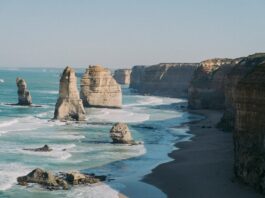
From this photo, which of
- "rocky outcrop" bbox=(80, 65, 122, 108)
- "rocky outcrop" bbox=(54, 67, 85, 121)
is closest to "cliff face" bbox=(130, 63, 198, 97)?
"rocky outcrop" bbox=(80, 65, 122, 108)

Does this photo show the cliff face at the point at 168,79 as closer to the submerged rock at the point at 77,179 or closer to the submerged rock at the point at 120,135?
the submerged rock at the point at 120,135

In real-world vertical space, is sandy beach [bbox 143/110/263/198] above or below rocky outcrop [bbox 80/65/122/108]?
below

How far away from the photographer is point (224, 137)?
50719mm

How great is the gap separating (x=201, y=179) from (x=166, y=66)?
11373cm

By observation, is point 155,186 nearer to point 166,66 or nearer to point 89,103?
point 89,103

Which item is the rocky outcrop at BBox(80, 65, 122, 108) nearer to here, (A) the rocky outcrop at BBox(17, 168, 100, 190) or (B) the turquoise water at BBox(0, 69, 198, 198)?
(B) the turquoise water at BBox(0, 69, 198, 198)

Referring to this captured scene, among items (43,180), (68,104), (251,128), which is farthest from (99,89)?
(251,128)

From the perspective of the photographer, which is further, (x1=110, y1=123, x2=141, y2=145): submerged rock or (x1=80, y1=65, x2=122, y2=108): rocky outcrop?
(x1=80, y1=65, x2=122, y2=108): rocky outcrop

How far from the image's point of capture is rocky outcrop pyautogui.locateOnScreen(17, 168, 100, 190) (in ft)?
94.8

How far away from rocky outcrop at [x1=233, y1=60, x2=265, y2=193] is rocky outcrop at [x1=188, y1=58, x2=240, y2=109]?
53.1 m

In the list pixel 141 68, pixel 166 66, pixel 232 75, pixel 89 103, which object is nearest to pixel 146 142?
pixel 232 75

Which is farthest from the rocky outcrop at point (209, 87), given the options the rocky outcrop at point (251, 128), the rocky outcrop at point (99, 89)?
the rocky outcrop at point (251, 128)

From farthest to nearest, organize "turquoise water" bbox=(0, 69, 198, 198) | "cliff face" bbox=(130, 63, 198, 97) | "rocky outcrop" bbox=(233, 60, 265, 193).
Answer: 1. "cliff face" bbox=(130, 63, 198, 97)
2. "turquoise water" bbox=(0, 69, 198, 198)
3. "rocky outcrop" bbox=(233, 60, 265, 193)

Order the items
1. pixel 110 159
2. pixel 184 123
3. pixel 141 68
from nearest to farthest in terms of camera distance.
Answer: pixel 110 159
pixel 184 123
pixel 141 68
